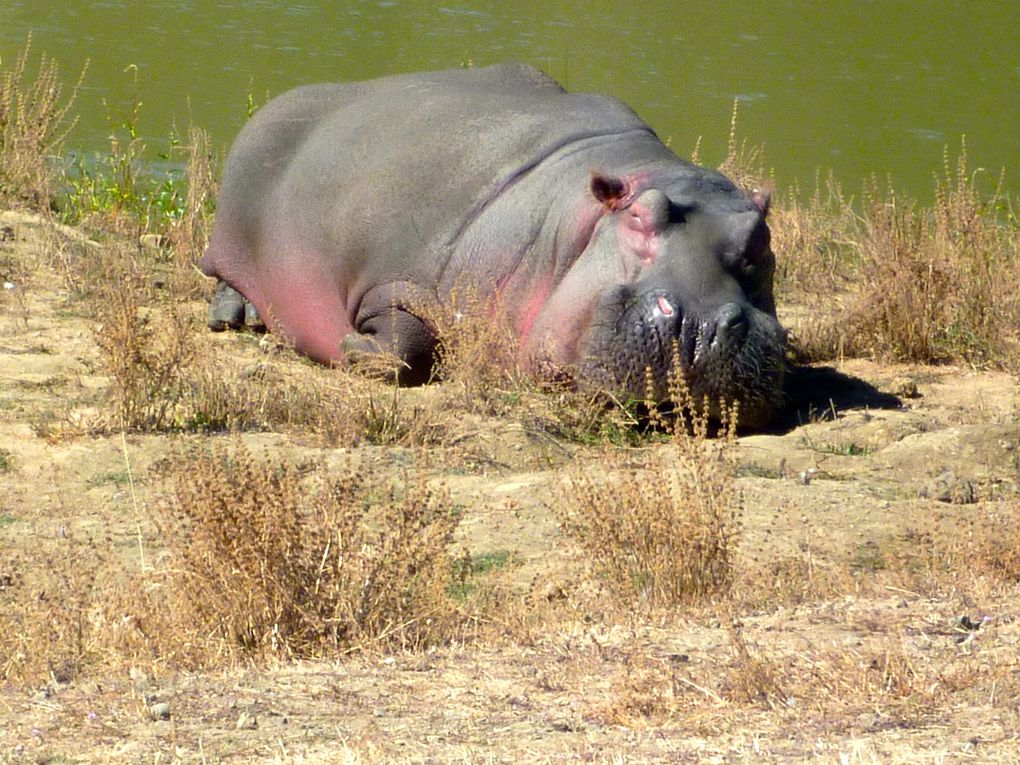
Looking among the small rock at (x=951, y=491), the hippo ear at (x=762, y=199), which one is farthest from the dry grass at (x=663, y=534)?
the hippo ear at (x=762, y=199)

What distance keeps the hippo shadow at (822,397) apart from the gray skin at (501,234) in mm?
327

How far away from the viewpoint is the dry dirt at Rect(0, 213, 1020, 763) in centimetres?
329

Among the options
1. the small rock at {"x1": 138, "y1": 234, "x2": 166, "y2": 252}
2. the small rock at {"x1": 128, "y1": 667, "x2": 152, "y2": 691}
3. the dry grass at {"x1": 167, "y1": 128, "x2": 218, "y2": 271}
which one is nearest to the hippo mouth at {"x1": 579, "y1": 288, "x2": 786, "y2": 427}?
the small rock at {"x1": 128, "y1": 667, "x2": 152, "y2": 691}

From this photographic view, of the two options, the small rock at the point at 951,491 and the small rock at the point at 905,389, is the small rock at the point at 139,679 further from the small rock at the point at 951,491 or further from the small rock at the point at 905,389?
the small rock at the point at 905,389

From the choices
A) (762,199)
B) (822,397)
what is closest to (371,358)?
(762,199)

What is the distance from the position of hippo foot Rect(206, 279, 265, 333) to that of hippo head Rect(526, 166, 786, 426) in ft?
7.64

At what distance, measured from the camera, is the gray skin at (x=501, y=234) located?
21.8ft

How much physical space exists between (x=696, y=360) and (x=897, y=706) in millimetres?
→ 3217

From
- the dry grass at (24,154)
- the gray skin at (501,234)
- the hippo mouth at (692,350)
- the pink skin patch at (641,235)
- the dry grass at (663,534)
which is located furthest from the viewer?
the dry grass at (24,154)

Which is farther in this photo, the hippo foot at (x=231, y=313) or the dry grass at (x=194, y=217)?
the dry grass at (x=194, y=217)

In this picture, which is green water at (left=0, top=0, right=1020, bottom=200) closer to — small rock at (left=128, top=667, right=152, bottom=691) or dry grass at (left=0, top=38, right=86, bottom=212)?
dry grass at (left=0, top=38, right=86, bottom=212)

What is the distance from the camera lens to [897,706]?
343cm

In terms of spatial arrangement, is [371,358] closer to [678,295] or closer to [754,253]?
[678,295]

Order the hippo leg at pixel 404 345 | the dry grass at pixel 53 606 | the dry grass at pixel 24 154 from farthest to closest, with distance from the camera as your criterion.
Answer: the dry grass at pixel 24 154
the hippo leg at pixel 404 345
the dry grass at pixel 53 606
